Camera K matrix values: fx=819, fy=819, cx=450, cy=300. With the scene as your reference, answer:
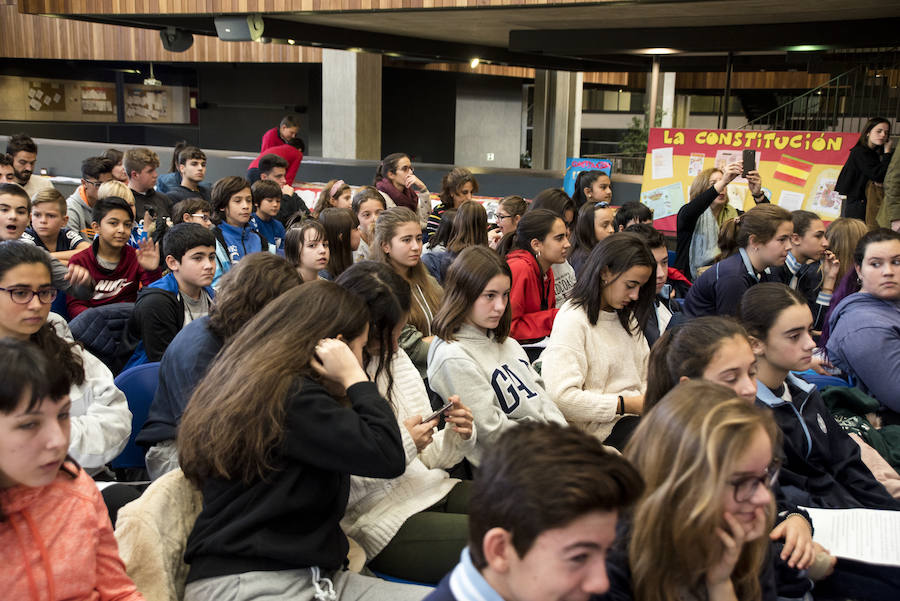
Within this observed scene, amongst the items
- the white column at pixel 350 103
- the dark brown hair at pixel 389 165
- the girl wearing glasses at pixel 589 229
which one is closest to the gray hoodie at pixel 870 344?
the girl wearing glasses at pixel 589 229

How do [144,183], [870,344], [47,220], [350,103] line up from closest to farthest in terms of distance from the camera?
[870,344], [47,220], [144,183], [350,103]

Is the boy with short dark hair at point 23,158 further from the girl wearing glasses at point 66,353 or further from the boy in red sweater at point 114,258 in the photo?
the girl wearing glasses at point 66,353

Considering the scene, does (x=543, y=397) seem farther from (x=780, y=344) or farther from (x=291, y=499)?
(x=291, y=499)

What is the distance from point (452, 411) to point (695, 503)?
101 cm

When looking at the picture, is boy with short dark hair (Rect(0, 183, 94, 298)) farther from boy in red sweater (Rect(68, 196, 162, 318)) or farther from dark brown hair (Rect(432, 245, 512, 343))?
dark brown hair (Rect(432, 245, 512, 343))

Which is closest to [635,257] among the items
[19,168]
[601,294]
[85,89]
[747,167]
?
[601,294]

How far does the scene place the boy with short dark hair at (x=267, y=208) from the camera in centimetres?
582

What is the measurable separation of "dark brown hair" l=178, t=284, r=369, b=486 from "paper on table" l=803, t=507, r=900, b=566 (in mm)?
1399

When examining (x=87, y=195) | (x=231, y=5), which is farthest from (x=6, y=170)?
(x=231, y=5)

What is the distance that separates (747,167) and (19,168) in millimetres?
5649

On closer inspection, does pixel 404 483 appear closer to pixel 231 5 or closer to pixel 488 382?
pixel 488 382

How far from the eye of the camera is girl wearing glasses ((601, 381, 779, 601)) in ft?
4.83

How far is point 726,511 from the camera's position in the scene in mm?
1499

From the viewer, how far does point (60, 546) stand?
5.02ft
